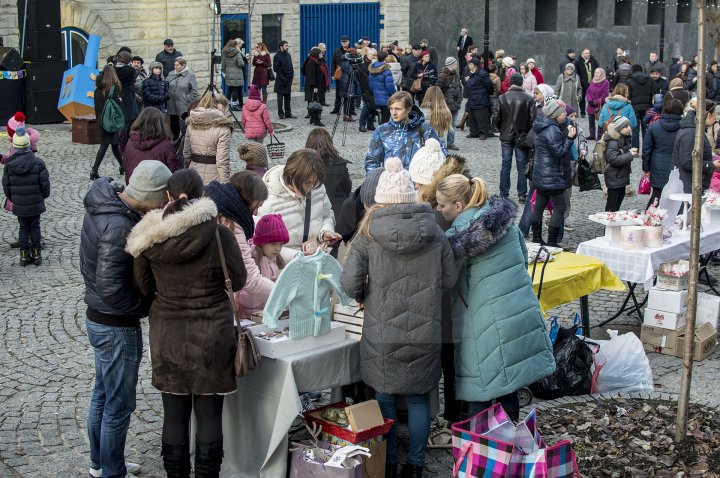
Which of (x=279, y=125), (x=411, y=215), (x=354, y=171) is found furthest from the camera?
(x=279, y=125)

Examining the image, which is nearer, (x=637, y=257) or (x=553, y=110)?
(x=637, y=257)

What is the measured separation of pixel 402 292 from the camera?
5816mm

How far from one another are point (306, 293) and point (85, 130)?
45.7 feet

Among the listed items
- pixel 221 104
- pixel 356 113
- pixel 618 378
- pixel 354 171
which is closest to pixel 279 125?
pixel 356 113

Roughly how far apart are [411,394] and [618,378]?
2360mm

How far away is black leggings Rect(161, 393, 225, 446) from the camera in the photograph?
5613mm

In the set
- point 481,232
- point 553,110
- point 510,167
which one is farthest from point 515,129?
point 481,232

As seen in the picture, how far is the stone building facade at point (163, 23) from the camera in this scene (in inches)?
917

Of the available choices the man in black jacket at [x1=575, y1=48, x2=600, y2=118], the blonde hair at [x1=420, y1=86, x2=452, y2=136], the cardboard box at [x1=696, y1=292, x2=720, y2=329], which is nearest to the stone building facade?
the man in black jacket at [x1=575, y1=48, x2=600, y2=118]

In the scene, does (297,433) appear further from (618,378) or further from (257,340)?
(618,378)

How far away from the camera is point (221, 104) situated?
1234cm

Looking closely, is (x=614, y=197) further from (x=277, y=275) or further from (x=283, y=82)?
(x=283, y=82)

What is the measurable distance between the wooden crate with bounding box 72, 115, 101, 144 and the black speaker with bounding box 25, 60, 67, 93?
2328 millimetres

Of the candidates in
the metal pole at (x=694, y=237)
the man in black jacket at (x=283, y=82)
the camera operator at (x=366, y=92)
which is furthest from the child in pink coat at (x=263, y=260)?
the man in black jacket at (x=283, y=82)
